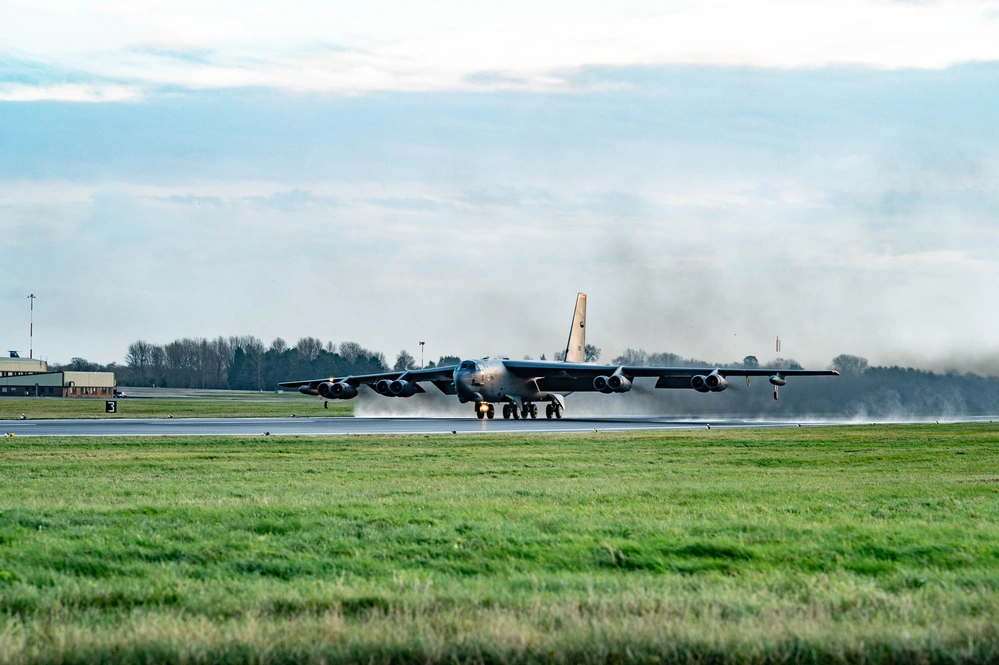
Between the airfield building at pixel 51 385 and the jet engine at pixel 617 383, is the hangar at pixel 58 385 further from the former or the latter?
the jet engine at pixel 617 383

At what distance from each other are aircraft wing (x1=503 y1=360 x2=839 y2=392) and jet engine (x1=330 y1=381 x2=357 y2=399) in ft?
34.0

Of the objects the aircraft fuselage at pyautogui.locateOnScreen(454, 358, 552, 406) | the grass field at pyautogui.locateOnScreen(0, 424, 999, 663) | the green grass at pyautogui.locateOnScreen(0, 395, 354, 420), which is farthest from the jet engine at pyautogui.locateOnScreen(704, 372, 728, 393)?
the grass field at pyautogui.locateOnScreen(0, 424, 999, 663)

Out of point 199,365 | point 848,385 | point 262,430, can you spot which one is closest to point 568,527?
point 262,430

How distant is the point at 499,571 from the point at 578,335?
66531 mm

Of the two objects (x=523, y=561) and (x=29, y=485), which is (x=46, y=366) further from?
(x=523, y=561)

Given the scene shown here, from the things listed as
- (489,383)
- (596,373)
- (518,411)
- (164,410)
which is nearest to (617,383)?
(596,373)

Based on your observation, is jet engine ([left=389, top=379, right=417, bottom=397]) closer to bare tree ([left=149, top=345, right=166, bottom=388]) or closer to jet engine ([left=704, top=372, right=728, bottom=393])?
jet engine ([left=704, top=372, right=728, bottom=393])

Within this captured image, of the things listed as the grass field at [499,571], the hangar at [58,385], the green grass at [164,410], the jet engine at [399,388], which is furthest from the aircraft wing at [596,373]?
the hangar at [58,385]

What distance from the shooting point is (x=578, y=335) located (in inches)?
2936

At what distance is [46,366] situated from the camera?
162 meters

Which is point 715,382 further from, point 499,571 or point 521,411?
point 499,571

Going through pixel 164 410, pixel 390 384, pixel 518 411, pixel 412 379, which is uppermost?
pixel 412 379

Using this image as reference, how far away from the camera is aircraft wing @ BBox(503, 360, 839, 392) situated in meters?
59.1

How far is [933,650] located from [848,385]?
2443 inches
